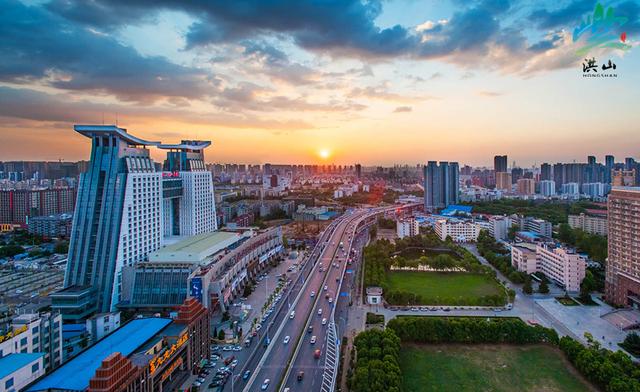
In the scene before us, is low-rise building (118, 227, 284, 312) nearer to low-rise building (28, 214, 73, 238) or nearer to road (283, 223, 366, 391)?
road (283, 223, 366, 391)

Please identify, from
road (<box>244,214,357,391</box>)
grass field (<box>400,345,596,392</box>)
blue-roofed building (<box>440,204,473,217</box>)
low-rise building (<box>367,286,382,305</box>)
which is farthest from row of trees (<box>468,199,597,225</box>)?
grass field (<box>400,345,596,392</box>)

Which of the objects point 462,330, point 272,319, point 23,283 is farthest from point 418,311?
point 23,283

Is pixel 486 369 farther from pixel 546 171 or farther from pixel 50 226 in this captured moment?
pixel 546 171

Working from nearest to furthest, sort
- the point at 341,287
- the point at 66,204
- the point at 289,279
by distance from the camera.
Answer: the point at 341,287 → the point at 289,279 → the point at 66,204

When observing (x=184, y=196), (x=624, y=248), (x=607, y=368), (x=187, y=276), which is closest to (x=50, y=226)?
(x=184, y=196)

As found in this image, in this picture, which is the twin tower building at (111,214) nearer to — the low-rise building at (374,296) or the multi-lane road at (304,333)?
the multi-lane road at (304,333)

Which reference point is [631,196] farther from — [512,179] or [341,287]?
[512,179]

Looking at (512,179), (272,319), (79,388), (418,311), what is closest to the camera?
(79,388)
